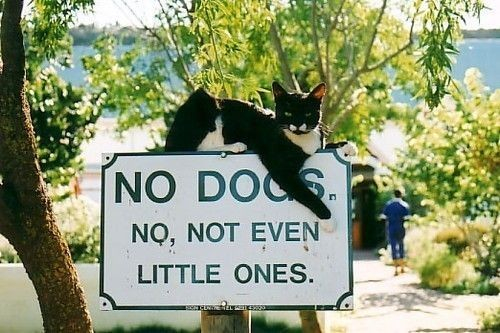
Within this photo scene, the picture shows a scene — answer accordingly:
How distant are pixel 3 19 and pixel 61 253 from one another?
120 cm

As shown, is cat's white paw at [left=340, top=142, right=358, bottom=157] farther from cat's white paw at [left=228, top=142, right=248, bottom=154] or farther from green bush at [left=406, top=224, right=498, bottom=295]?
green bush at [left=406, top=224, right=498, bottom=295]

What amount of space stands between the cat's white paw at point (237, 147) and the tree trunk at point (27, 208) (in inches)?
61.0

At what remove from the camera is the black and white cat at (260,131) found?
281cm

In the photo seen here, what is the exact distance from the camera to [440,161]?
13.9m

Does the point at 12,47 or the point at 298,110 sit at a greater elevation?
the point at 12,47

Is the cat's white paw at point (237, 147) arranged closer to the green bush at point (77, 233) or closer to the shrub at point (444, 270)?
the green bush at point (77, 233)

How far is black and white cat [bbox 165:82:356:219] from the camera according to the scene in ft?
9.23

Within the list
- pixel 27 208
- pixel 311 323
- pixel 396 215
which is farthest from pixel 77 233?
pixel 27 208

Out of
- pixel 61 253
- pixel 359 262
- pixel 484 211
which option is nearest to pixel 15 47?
pixel 61 253

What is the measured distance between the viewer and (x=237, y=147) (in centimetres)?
288

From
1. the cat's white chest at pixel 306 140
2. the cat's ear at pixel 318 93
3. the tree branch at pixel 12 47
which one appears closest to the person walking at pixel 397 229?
the tree branch at pixel 12 47

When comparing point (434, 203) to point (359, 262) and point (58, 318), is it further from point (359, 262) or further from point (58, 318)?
point (58, 318)

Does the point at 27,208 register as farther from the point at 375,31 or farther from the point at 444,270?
the point at 444,270

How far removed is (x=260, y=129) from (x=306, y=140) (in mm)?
175
